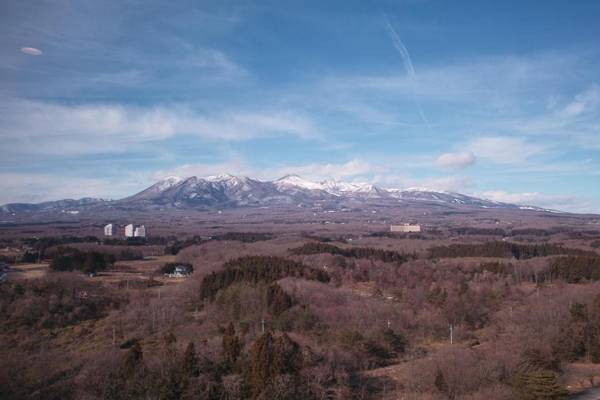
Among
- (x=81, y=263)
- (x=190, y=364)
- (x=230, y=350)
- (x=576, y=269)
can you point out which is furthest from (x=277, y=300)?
(x=576, y=269)

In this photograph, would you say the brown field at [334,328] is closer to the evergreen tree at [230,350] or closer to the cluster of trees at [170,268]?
the evergreen tree at [230,350]

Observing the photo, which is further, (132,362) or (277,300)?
(277,300)

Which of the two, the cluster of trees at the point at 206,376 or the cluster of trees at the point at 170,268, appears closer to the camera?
the cluster of trees at the point at 206,376

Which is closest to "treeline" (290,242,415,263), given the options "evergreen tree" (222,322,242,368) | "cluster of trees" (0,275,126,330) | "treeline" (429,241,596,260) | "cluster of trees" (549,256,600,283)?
"treeline" (429,241,596,260)

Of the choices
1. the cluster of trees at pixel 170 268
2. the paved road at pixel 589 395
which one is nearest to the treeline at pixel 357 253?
the cluster of trees at pixel 170 268

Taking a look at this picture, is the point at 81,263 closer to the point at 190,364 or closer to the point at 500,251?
the point at 190,364
